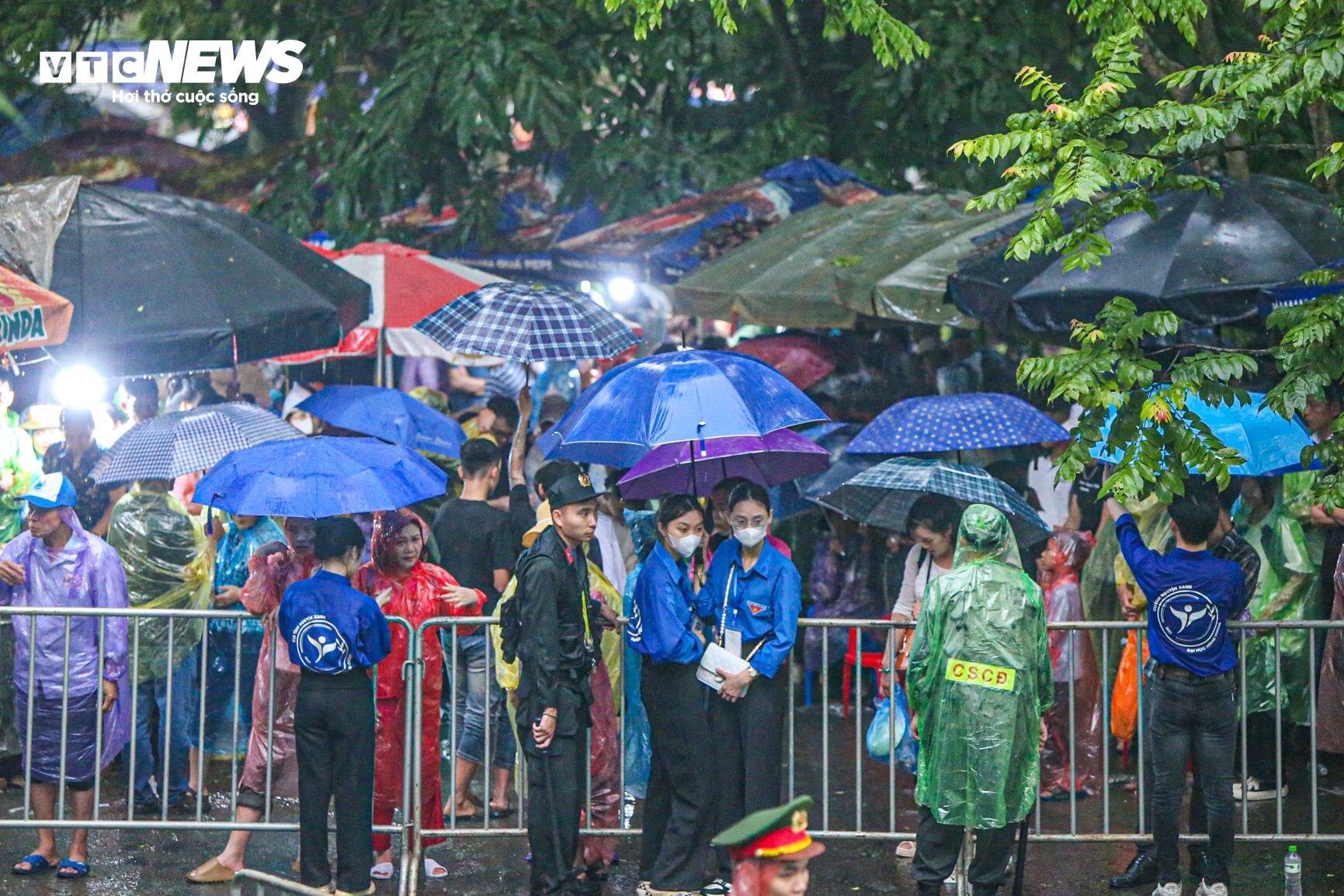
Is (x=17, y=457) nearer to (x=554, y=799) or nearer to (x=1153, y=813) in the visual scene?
(x=554, y=799)

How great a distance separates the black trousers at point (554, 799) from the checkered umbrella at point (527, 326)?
10.7 feet

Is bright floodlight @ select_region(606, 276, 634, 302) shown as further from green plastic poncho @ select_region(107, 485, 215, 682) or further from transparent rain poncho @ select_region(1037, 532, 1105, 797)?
green plastic poncho @ select_region(107, 485, 215, 682)

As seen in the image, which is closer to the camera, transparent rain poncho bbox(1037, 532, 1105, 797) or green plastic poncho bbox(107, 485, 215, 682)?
green plastic poncho bbox(107, 485, 215, 682)


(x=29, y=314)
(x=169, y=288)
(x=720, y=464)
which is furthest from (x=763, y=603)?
(x=169, y=288)

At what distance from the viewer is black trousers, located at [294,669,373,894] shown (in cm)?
749

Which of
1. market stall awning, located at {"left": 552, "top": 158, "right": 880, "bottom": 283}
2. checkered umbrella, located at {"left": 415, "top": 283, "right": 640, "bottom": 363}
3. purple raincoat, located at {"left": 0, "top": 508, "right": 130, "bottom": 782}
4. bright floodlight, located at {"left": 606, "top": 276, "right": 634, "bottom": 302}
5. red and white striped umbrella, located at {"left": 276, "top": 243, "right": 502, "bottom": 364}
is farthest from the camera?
bright floodlight, located at {"left": 606, "top": 276, "right": 634, "bottom": 302}

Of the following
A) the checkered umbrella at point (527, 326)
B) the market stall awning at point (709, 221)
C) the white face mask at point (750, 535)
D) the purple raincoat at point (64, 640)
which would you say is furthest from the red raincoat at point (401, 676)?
the market stall awning at point (709, 221)

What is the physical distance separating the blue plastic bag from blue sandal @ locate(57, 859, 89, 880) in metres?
3.90

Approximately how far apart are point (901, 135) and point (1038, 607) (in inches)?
397

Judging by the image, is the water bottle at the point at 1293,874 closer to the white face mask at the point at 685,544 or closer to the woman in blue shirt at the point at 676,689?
→ the woman in blue shirt at the point at 676,689

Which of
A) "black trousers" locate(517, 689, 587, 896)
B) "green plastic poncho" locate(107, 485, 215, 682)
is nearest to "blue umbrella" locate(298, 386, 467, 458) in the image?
"green plastic poncho" locate(107, 485, 215, 682)

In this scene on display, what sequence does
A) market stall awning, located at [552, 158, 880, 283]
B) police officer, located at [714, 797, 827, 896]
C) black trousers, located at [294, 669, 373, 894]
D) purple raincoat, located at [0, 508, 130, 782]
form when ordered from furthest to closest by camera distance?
market stall awning, located at [552, 158, 880, 283] → purple raincoat, located at [0, 508, 130, 782] → black trousers, located at [294, 669, 373, 894] → police officer, located at [714, 797, 827, 896]

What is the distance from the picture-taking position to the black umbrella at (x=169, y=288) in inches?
394

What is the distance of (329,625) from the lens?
7.37 meters
